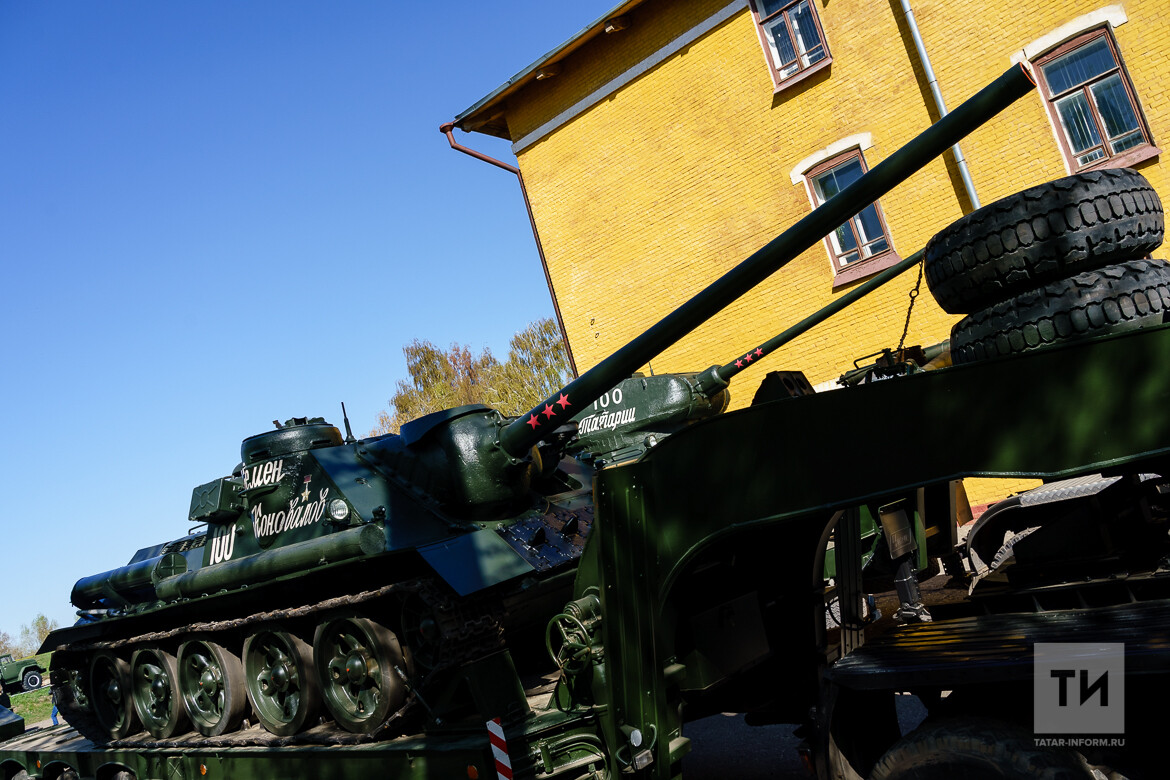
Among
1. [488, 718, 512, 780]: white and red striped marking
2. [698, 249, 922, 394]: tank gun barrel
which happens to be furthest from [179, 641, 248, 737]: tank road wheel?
[698, 249, 922, 394]: tank gun barrel

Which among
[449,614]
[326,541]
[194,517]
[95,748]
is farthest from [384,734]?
[95,748]

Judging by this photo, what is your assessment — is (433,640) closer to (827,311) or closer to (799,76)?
(827,311)

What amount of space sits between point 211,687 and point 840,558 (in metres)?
5.23

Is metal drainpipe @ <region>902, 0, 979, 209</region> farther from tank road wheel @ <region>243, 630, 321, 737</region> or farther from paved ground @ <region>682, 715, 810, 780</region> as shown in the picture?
tank road wheel @ <region>243, 630, 321, 737</region>

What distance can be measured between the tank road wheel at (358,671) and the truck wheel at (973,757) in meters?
3.62

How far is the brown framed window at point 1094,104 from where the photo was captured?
10930mm

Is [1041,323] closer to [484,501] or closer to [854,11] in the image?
[484,501]

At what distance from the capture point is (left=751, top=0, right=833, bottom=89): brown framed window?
1352 centimetres

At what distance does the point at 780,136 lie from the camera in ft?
45.6

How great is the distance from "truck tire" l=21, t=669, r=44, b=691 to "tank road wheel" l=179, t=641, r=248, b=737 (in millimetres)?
6580

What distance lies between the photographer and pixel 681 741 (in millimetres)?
3773

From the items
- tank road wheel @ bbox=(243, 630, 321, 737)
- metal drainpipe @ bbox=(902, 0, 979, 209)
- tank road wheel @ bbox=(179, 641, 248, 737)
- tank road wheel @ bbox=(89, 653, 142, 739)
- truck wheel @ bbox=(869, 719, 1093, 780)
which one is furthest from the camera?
metal drainpipe @ bbox=(902, 0, 979, 209)

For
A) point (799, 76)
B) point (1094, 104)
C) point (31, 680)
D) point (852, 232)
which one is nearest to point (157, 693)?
point (31, 680)

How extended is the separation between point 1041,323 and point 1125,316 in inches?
8.9
